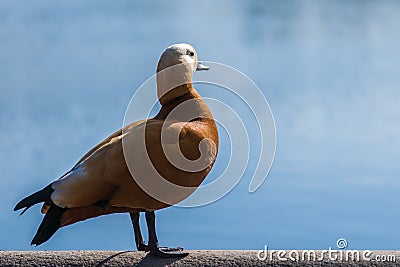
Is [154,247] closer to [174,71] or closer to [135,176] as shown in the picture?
[135,176]

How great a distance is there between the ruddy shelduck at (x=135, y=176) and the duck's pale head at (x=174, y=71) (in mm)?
151

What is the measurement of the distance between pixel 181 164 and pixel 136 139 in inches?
9.0

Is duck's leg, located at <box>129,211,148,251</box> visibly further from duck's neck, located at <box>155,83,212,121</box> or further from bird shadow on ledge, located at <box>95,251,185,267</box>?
duck's neck, located at <box>155,83,212,121</box>

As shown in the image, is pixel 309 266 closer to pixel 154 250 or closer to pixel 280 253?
pixel 280 253

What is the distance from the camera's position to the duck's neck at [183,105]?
532 cm

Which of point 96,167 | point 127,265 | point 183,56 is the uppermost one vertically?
point 183,56

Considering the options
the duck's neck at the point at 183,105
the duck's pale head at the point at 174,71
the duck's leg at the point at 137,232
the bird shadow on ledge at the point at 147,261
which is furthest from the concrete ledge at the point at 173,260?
the duck's pale head at the point at 174,71

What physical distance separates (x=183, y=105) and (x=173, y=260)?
2.40 feet

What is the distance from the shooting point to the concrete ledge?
4.97 m

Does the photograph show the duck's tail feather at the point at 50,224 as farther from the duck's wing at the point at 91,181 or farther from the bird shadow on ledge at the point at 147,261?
the bird shadow on ledge at the point at 147,261

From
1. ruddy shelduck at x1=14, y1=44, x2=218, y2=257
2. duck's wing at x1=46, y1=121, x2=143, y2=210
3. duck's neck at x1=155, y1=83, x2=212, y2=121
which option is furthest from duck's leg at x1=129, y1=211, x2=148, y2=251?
duck's neck at x1=155, y1=83, x2=212, y2=121

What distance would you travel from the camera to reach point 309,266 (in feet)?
16.3

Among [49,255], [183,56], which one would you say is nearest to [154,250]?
[49,255]

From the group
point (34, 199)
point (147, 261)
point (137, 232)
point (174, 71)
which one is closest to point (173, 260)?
point (147, 261)
